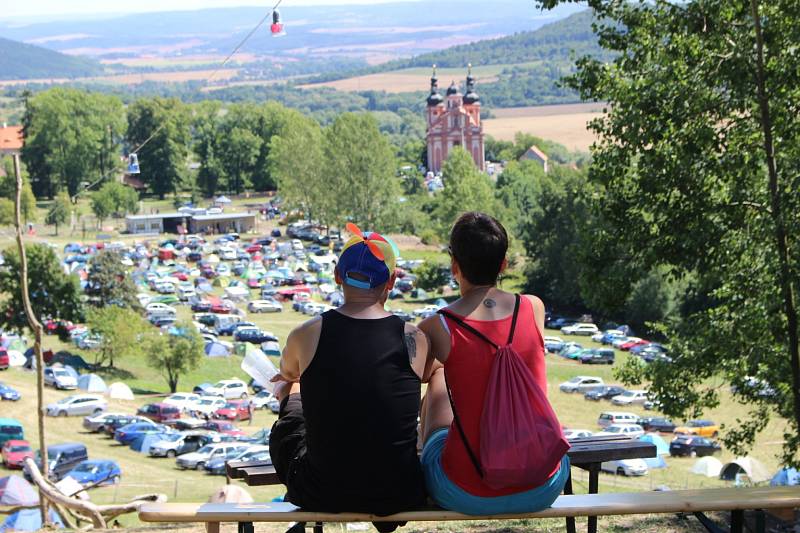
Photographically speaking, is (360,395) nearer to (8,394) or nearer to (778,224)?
(778,224)

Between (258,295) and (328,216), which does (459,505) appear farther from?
(328,216)

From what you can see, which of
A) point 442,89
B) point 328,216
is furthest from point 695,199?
point 442,89

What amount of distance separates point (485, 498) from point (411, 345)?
41 centimetres

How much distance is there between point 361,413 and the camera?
8.00 feet

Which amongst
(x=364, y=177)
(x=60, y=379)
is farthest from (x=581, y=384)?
(x=364, y=177)

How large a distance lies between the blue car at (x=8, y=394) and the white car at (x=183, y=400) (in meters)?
3.01

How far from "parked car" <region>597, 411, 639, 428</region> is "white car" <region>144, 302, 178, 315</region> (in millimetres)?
16369

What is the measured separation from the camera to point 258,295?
124ft

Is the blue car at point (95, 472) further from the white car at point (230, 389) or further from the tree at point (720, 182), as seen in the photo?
the tree at point (720, 182)

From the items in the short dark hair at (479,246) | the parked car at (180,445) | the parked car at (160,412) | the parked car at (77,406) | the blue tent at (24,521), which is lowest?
the parked car at (160,412)

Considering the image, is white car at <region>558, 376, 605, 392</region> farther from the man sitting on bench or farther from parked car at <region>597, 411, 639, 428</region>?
the man sitting on bench

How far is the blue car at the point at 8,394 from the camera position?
21.2 metres

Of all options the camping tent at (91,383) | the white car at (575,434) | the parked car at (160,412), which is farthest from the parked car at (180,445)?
the white car at (575,434)

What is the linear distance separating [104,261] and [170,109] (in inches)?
1866
